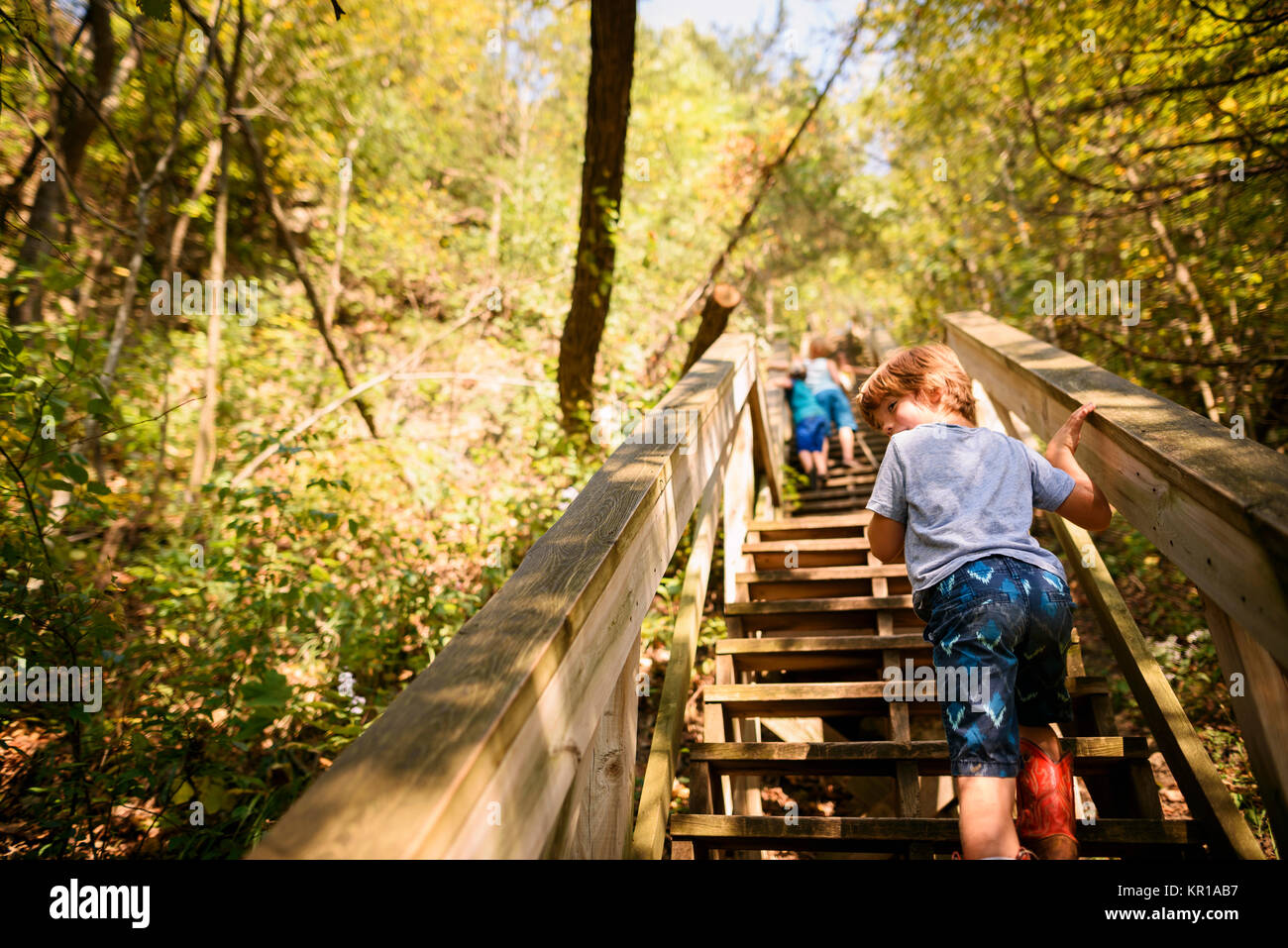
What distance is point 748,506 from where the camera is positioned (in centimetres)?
442

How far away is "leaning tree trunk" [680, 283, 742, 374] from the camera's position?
4.81 m

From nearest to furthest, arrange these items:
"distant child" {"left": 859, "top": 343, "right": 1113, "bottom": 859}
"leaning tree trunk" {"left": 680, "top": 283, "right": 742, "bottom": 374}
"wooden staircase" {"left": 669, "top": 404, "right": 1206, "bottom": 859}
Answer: "distant child" {"left": 859, "top": 343, "right": 1113, "bottom": 859} < "wooden staircase" {"left": 669, "top": 404, "right": 1206, "bottom": 859} < "leaning tree trunk" {"left": 680, "top": 283, "right": 742, "bottom": 374}

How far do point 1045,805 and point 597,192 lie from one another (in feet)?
12.0

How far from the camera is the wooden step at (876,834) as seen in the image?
169 cm

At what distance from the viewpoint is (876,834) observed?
1.79 metres

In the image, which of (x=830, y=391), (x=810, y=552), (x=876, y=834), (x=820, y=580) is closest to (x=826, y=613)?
(x=820, y=580)

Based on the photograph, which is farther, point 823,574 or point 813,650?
point 823,574

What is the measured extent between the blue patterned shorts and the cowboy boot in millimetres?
105

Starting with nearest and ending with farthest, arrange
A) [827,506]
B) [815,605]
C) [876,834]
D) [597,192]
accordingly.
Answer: [876,834]
[815,605]
[597,192]
[827,506]

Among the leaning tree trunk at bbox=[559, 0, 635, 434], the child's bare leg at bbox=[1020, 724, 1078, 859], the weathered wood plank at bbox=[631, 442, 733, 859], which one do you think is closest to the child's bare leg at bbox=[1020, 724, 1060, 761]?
the child's bare leg at bbox=[1020, 724, 1078, 859]

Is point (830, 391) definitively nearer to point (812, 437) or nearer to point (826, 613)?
point (812, 437)

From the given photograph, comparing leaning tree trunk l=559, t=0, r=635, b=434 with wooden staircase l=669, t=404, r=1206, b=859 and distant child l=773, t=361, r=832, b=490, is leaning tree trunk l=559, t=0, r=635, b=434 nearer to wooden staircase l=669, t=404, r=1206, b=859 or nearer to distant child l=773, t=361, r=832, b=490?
wooden staircase l=669, t=404, r=1206, b=859

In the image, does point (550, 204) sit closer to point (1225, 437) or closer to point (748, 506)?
point (748, 506)
